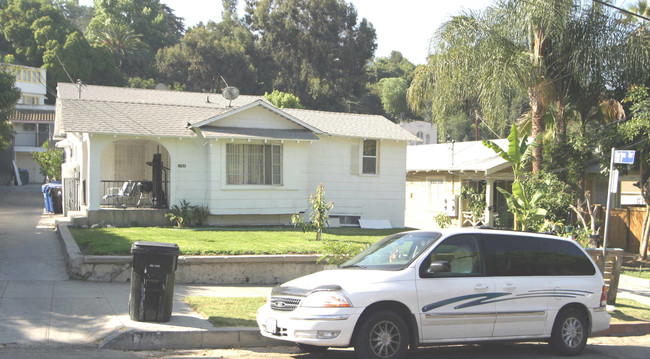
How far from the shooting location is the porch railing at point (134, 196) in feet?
66.1

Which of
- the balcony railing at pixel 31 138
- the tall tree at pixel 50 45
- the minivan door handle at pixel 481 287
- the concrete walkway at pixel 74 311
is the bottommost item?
the concrete walkway at pixel 74 311

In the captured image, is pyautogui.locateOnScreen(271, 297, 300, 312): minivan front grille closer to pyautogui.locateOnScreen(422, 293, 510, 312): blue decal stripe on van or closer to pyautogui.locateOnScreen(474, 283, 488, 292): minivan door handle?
pyautogui.locateOnScreen(422, 293, 510, 312): blue decal stripe on van

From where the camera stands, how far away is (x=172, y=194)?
65.1 feet

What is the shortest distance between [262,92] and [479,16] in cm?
3786

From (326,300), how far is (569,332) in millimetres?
3777

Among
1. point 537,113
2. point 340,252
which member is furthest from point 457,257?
point 537,113

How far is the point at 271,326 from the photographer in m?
7.78

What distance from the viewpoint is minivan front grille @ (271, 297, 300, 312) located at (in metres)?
7.63

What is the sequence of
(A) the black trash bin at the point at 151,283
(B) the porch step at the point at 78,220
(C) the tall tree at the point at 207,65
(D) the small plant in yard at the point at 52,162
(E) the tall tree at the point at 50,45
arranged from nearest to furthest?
(A) the black trash bin at the point at 151,283, (B) the porch step at the point at 78,220, (D) the small plant in yard at the point at 52,162, (E) the tall tree at the point at 50,45, (C) the tall tree at the point at 207,65

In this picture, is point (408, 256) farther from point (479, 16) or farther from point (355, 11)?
point (355, 11)

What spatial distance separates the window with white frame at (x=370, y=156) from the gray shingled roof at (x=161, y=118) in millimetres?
462

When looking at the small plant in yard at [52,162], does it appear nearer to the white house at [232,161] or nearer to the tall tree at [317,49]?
the white house at [232,161]

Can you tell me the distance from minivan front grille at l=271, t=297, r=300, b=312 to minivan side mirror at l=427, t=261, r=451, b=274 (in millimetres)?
1722

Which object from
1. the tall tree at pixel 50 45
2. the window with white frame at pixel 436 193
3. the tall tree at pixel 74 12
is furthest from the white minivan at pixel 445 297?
the tall tree at pixel 74 12
